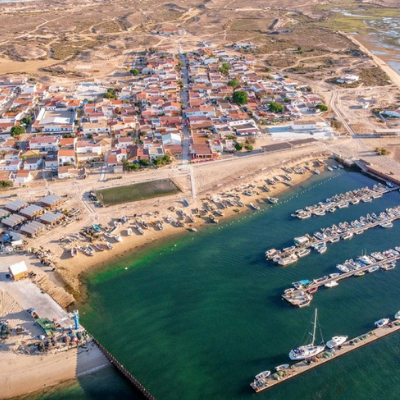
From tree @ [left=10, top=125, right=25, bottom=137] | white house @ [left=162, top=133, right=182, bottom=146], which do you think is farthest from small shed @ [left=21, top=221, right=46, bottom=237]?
tree @ [left=10, top=125, right=25, bottom=137]

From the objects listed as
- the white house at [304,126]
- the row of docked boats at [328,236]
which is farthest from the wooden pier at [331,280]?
the white house at [304,126]

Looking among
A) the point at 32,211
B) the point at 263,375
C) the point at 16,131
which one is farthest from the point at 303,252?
the point at 16,131

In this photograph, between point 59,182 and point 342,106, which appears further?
point 342,106

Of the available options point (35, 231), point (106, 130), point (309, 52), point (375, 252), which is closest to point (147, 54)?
point (309, 52)

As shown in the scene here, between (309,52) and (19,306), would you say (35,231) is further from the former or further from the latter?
(309,52)

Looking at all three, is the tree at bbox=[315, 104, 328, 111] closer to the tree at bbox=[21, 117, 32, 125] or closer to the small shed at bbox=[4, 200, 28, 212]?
the tree at bbox=[21, 117, 32, 125]
